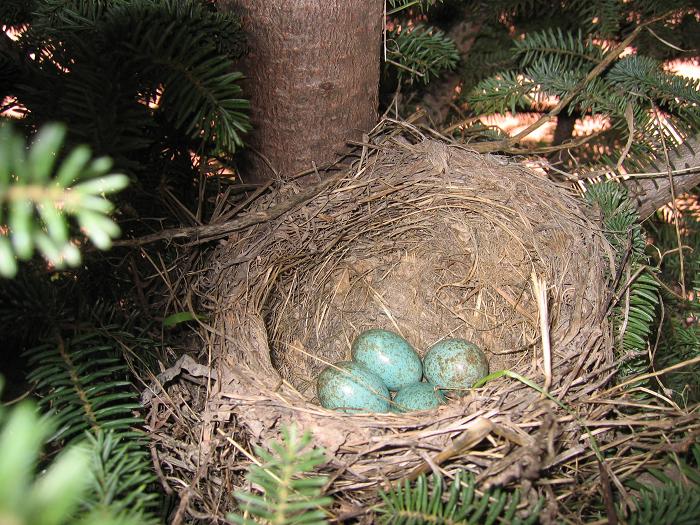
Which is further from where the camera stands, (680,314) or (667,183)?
(680,314)

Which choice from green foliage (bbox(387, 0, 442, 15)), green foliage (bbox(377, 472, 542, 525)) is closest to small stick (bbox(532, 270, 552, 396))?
green foliage (bbox(377, 472, 542, 525))

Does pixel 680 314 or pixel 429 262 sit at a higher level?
pixel 429 262

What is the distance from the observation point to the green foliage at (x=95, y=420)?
0.68 meters

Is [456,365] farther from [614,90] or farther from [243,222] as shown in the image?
[614,90]

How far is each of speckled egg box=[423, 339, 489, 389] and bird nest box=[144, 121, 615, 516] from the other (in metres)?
0.09

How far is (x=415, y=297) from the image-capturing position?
1.69 metres

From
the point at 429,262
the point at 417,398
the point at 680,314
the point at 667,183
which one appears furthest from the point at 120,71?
the point at 680,314

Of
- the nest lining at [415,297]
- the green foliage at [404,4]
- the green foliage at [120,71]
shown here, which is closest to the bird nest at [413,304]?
the nest lining at [415,297]

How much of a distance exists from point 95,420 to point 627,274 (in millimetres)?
1082

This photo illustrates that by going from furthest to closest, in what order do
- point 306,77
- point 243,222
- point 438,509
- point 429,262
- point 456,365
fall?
point 429,262
point 456,365
point 243,222
point 306,77
point 438,509

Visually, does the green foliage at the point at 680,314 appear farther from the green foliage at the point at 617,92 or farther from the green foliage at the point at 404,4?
the green foliage at the point at 404,4

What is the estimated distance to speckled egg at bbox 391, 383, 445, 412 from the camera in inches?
51.6

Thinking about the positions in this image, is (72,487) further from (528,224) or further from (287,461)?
(528,224)

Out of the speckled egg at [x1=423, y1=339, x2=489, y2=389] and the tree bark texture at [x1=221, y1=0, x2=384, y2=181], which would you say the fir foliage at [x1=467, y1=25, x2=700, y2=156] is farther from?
the speckled egg at [x1=423, y1=339, x2=489, y2=389]
